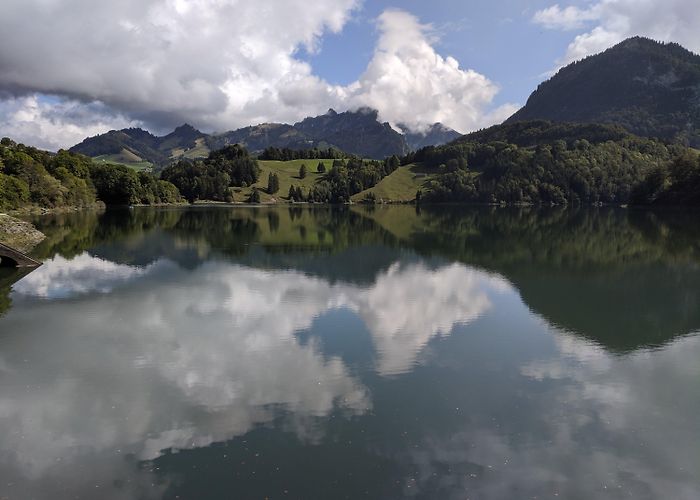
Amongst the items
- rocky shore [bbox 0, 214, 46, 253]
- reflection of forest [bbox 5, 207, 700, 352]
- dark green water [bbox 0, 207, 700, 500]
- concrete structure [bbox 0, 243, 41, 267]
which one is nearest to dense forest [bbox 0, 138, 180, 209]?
reflection of forest [bbox 5, 207, 700, 352]

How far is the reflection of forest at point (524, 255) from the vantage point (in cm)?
3400

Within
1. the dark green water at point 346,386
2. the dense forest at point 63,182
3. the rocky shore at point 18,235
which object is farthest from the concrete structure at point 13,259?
the dense forest at point 63,182

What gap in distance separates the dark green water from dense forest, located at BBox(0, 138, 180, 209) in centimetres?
7964

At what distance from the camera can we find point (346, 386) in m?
20.5

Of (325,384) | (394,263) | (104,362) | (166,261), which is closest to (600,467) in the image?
(325,384)

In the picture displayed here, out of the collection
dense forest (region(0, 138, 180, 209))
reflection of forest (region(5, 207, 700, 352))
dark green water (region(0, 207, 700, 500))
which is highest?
dense forest (region(0, 138, 180, 209))

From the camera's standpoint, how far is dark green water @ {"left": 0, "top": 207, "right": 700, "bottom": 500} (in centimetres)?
1433

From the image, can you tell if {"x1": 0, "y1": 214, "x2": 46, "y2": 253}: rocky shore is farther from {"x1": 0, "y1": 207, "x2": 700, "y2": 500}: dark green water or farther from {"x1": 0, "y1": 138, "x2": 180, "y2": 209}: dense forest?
{"x1": 0, "y1": 138, "x2": 180, "y2": 209}: dense forest

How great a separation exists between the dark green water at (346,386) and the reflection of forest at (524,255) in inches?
18.9

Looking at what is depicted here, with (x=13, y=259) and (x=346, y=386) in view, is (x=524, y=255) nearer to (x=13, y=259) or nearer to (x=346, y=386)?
(x=346, y=386)

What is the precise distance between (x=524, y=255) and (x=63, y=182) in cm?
12512

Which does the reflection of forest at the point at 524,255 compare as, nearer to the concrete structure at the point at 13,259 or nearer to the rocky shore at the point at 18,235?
the rocky shore at the point at 18,235

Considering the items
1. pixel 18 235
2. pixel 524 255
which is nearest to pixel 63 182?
pixel 18 235

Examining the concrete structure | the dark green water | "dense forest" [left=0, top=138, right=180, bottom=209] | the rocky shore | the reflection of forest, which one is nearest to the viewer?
the dark green water
